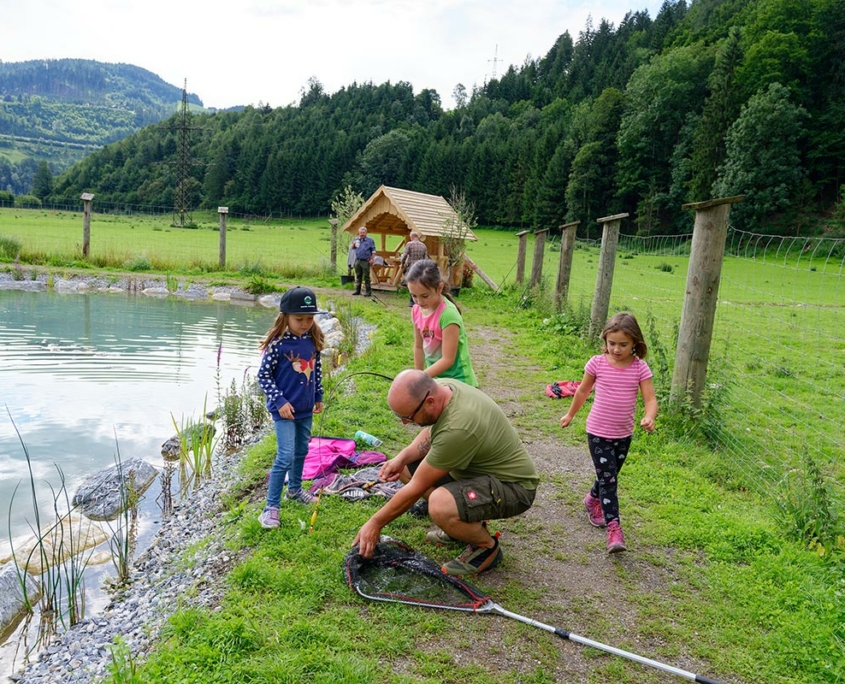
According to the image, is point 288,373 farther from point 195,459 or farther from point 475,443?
point 195,459

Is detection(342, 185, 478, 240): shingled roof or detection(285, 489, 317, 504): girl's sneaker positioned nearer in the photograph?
detection(285, 489, 317, 504): girl's sneaker

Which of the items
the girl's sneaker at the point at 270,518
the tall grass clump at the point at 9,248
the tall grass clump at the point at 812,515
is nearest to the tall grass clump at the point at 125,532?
the girl's sneaker at the point at 270,518

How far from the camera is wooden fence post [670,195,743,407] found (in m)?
5.69

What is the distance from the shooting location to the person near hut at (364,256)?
52.2ft

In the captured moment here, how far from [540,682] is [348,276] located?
16.4 meters

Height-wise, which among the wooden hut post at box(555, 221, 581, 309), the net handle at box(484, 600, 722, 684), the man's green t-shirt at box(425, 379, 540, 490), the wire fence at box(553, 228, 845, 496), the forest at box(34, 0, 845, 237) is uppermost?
the forest at box(34, 0, 845, 237)

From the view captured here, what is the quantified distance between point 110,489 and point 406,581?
3.27m

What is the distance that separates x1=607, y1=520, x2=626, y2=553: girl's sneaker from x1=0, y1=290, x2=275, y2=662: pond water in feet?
11.2

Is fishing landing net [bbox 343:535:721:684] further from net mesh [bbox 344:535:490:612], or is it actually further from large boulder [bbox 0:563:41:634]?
large boulder [bbox 0:563:41:634]

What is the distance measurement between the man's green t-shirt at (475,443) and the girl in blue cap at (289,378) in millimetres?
1207

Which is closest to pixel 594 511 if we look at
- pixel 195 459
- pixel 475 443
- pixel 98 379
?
pixel 475 443

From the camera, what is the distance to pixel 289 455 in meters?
4.23

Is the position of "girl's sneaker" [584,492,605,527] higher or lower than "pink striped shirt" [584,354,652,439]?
lower

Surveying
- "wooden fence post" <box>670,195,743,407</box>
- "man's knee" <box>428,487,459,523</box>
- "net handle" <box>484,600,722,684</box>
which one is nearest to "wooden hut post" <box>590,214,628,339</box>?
"wooden fence post" <box>670,195,743,407</box>
